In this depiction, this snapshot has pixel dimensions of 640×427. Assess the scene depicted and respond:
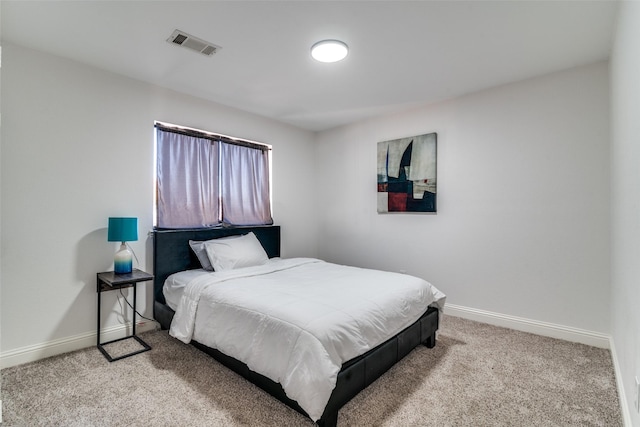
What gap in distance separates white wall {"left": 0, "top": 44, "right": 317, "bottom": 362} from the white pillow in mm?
670

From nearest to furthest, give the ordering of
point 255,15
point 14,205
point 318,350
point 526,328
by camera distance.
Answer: point 318,350 → point 255,15 → point 14,205 → point 526,328

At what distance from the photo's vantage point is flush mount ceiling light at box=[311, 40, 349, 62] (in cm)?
240

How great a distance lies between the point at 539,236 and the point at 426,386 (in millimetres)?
1946

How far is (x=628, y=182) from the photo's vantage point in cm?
176

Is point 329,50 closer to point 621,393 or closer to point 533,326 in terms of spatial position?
point 621,393

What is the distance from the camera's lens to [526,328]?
304 cm

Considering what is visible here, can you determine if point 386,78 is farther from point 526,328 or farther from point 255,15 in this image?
→ point 526,328

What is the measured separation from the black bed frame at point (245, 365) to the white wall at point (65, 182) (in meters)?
0.19

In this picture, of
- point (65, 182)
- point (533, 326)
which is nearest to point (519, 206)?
point (533, 326)

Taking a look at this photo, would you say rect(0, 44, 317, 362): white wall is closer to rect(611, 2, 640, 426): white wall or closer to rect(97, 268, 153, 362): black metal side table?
rect(97, 268, 153, 362): black metal side table

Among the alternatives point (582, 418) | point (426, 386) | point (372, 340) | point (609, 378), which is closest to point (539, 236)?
point (609, 378)

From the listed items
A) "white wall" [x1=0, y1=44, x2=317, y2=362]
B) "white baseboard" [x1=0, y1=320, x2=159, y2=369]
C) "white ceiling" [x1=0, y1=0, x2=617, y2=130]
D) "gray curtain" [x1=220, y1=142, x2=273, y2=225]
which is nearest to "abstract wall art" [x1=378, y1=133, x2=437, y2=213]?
"white ceiling" [x1=0, y1=0, x2=617, y2=130]

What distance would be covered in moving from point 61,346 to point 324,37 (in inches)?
134

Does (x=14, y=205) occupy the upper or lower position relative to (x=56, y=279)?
upper
